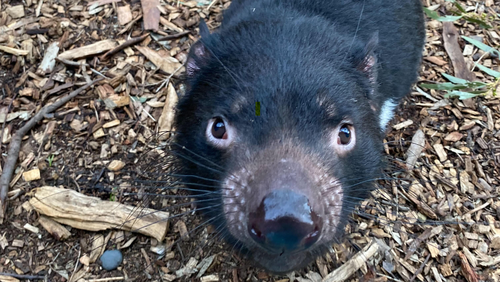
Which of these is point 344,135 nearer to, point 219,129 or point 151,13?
point 219,129

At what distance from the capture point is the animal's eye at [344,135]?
226cm

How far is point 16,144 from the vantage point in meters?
3.66

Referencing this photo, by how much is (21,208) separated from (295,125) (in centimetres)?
260

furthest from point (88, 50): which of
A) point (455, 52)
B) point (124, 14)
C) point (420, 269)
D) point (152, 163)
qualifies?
point (455, 52)

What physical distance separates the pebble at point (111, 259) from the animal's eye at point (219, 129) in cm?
151

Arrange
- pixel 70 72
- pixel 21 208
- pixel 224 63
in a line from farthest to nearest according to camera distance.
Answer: pixel 70 72 → pixel 21 208 → pixel 224 63

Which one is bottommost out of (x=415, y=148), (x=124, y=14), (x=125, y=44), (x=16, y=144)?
(x=16, y=144)

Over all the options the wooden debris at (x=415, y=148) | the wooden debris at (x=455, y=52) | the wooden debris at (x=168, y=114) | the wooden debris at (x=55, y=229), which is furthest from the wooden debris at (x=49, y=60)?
the wooden debris at (x=455, y=52)

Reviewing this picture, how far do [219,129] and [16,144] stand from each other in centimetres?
237

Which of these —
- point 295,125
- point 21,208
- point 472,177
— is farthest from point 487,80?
point 21,208

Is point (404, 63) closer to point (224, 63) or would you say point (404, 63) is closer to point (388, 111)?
point (388, 111)

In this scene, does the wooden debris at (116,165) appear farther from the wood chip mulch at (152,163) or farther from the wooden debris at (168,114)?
the wooden debris at (168,114)

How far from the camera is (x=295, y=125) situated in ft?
6.74

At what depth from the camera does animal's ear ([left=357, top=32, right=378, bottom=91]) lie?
2.59 meters
